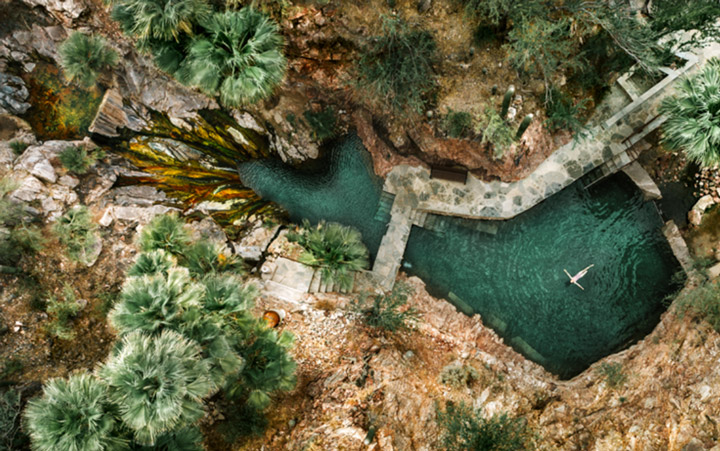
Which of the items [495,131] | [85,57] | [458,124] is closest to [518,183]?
[495,131]

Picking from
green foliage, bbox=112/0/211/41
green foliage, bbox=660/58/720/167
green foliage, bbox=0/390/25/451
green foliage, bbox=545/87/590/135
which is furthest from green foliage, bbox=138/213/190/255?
green foliage, bbox=660/58/720/167

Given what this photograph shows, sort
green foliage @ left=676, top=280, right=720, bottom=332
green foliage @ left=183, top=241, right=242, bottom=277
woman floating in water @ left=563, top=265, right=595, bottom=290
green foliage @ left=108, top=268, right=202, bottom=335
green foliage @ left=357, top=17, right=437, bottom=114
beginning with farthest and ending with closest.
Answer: woman floating in water @ left=563, top=265, right=595, bottom=290, green foliage @ left=357, top=17, right=437, bottom=114, green foliage @ left=676, top=280, right=720, bottom=332, green foliage @ left=183, top=241, right=242, bottom=277, green foliage @ left=108, top=268, right=202, bottom=335

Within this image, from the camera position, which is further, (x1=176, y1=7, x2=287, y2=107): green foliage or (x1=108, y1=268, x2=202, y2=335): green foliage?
(x1=176, y1=7, x2=287, y2=107): green foliage

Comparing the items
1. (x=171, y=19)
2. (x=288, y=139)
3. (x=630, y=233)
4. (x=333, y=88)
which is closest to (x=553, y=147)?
(x=630, y=233)

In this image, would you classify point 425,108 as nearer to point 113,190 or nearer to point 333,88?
point 333,88

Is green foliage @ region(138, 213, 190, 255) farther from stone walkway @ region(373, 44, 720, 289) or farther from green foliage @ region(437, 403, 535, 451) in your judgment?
green foliage @ region(437, 403, 535, 451)

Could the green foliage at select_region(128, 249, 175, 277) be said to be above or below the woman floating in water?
below

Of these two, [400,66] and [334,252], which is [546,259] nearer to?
[334,252]
